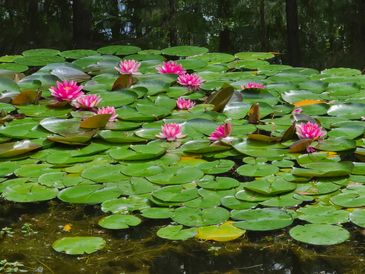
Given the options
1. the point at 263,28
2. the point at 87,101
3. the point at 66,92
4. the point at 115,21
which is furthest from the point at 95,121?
the point at 115,21

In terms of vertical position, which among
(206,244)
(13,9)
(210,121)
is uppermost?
(13,9)

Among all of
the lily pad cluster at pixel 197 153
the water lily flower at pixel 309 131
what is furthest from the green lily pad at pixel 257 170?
the water lily flower at pixel 309 131

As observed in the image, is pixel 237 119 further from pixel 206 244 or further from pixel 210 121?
pixel 206 244

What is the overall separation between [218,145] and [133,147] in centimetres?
28

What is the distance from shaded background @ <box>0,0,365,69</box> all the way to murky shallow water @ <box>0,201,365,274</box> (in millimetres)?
2705

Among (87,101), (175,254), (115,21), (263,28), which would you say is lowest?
(175,254)

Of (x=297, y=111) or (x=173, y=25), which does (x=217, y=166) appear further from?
(x=173, y=25)

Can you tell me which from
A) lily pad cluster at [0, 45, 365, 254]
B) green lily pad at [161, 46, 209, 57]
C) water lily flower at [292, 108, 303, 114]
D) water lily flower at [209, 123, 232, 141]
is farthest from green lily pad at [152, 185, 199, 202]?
green lily pad at [161, 46, 209, 57]

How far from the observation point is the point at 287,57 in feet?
15.0

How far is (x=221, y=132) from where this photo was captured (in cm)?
206

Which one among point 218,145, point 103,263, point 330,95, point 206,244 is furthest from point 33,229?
point 330,95

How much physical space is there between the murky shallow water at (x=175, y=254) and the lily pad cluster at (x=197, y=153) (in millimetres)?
29

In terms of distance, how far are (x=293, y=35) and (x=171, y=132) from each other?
3229 mm

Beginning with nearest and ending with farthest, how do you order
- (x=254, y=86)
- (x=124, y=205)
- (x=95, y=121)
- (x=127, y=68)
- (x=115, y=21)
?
(x=124, y=205)
(x=95, y=121)
(x=254, y=86)
(x=127, y=68)
(x=115, y=21)
